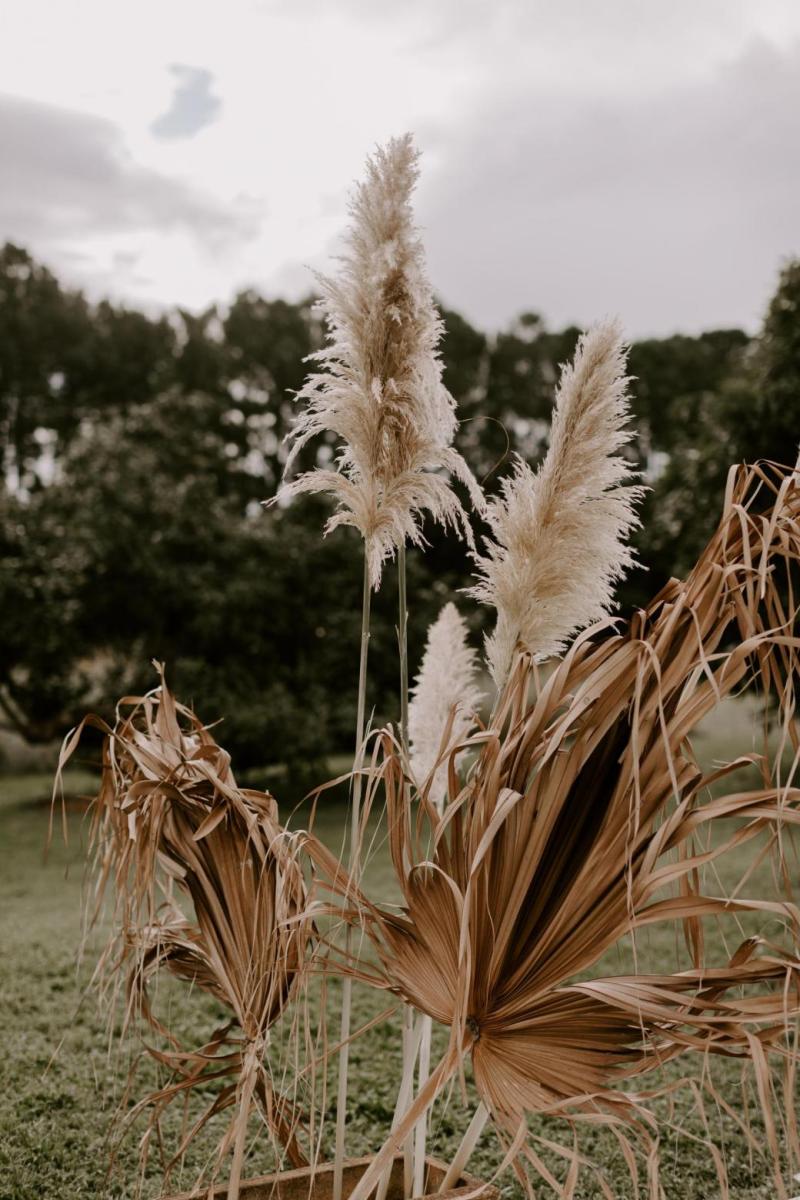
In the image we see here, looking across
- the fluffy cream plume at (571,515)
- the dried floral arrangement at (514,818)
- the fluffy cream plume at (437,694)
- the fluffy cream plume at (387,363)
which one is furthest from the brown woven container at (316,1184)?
the fluffy cream plume at (387,363)

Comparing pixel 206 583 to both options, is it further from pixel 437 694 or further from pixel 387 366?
pixel 387 366

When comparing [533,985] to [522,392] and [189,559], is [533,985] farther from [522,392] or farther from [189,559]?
[522,392]

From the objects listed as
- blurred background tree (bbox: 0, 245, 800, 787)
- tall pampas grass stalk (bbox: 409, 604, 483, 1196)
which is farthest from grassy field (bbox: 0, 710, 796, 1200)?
blurred background tree (bbox: 0, 245, 800, 787)

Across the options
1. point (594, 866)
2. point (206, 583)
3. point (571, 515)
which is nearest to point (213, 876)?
point (594, 866)

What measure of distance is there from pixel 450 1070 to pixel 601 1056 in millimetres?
261

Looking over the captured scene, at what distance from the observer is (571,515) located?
201cm

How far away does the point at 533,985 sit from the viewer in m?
1.73

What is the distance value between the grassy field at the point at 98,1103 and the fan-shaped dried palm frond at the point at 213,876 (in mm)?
227

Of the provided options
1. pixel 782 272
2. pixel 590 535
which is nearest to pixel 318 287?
pixel 590 535

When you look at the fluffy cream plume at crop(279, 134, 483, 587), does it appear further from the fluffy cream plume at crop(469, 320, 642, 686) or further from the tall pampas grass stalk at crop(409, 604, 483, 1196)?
the tall pampas grass stalk at crop(409, 604, 483, 1196)

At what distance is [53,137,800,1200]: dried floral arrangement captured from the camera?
157 cm

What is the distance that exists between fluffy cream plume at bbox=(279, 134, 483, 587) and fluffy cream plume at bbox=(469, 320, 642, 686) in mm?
136

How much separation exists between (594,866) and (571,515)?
0.68 meters

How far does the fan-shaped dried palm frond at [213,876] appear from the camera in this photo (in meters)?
1.84
